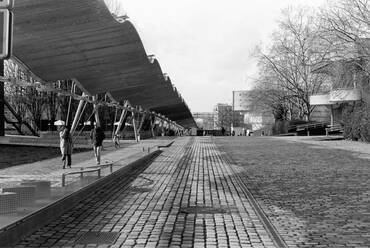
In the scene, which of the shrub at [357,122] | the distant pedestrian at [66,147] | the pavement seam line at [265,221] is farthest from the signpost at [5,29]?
the shrub at [357,122]

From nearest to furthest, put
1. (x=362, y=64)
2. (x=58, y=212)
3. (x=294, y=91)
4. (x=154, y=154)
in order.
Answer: (x=58, y=212) < (x=154, y=154) < (x=362, y=64) < (x=294, y=91)

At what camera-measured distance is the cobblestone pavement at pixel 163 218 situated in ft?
22.9

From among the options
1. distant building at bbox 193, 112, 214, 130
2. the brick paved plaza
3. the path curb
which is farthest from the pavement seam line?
distant building at bbox 193, 112, 214, 130

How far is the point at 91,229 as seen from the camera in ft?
25.5

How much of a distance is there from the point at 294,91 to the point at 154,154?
131 ft

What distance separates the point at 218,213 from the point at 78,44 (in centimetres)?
1183

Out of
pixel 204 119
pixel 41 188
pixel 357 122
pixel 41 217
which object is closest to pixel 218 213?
pixel 41 217

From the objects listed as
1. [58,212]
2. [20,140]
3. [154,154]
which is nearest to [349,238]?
[58,212]

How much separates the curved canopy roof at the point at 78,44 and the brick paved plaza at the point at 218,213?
16.9 feet

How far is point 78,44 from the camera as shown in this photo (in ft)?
63.6

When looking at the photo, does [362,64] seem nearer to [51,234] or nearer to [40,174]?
[40,174]

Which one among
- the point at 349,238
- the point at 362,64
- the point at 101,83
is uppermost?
the point at 362,64

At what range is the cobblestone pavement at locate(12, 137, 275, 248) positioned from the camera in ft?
22.9

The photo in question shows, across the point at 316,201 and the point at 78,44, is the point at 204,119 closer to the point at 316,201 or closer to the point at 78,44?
the point at 78,44
